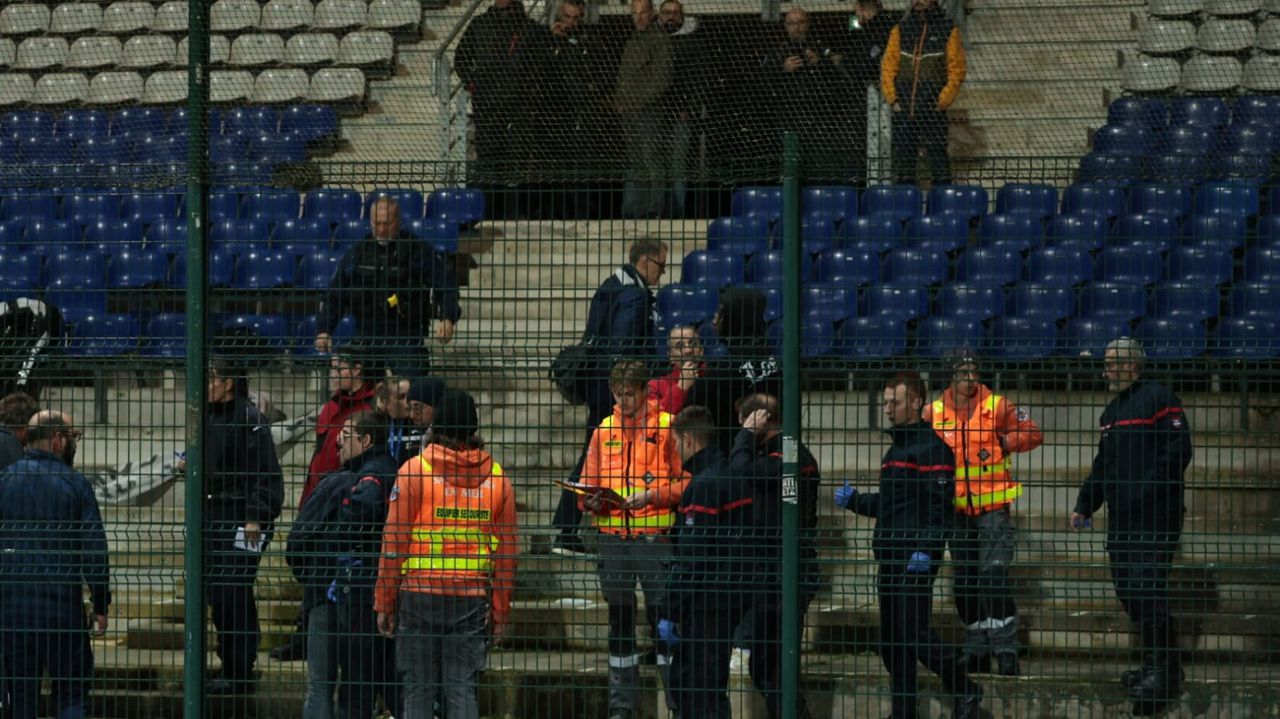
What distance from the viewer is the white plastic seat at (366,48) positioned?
13852mm

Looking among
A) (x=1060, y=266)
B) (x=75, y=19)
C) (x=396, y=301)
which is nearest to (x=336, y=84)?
(x=75, y=19)

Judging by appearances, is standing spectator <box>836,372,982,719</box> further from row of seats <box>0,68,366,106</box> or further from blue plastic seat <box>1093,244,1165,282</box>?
A: row of seats <box>0,68,366,106</box>

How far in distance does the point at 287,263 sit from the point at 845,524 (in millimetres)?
2968

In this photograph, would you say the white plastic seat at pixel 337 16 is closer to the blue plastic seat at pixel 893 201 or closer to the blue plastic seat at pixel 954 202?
the blue plastic seat at pixel 954 202

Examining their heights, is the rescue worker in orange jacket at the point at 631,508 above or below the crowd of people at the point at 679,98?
below

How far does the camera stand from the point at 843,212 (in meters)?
8.56

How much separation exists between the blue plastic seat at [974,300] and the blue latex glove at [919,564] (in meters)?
1.09

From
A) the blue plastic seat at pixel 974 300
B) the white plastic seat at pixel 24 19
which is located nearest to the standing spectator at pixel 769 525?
the blue plastic seat at pixel 974 300

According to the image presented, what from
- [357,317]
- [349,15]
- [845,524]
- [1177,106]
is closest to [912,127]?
[845,524]

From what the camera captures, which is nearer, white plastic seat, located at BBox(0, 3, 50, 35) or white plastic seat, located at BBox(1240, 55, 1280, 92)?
white plastic seat, located at BBox(1240, 55, 1280, 92)

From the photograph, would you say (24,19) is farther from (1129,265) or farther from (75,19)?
(1129,265)

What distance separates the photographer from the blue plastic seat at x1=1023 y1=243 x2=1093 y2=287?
293 inches

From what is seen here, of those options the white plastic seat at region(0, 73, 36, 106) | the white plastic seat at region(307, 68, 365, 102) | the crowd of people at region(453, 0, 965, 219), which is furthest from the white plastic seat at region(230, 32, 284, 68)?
the crowd of people at region(453, 0, 965, 219)

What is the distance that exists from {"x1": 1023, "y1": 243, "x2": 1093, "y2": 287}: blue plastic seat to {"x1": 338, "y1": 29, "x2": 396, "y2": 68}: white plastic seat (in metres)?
7.02
